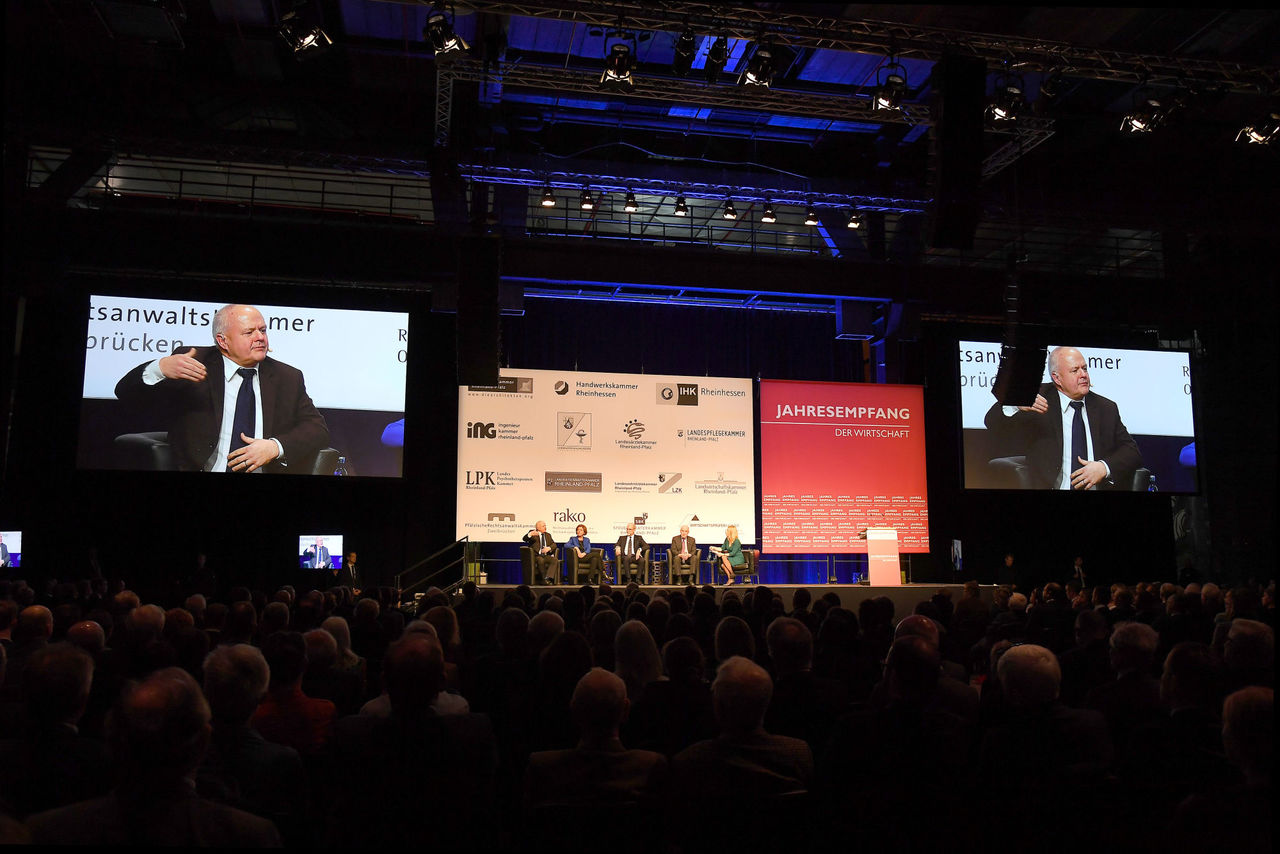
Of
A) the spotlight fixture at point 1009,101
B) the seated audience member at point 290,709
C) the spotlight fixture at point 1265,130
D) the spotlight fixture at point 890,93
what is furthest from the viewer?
the spotlight fixture at point 1265,130

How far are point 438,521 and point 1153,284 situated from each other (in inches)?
444

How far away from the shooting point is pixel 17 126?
1003cm

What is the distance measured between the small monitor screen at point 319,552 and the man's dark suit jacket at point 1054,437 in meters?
9.55

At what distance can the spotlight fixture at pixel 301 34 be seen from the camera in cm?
819

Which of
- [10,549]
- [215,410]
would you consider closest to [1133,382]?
[215,410]

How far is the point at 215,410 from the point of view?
11312mm

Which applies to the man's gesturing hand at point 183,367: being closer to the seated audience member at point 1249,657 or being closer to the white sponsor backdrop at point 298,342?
the white sponsor backdrop at point 298,342

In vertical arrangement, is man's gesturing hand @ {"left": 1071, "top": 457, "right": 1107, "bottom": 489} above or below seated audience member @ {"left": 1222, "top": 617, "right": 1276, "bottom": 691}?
above

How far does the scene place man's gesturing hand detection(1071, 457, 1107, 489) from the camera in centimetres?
1319

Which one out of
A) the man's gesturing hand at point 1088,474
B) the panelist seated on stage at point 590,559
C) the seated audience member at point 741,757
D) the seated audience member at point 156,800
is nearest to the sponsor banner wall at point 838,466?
the man's gesturing hand at point 1088,474

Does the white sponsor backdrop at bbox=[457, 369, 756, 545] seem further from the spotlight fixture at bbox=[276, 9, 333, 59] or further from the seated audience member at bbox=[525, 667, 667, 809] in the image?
the seated audience member at bbox=[525, 667, 667, 809]

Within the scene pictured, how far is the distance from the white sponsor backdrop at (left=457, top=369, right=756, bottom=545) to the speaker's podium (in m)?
1.82

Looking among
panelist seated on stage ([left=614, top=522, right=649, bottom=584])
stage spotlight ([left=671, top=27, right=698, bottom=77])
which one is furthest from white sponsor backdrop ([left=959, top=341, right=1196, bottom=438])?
stage spotlight ([left=671, top=27, right=698, bottom=77])

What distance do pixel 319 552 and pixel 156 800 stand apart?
11341 millimetres
